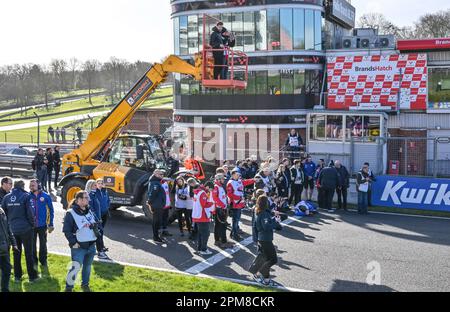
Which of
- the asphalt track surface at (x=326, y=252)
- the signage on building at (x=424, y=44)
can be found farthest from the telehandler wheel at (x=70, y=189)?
the signage on building at (x=424, y=44)

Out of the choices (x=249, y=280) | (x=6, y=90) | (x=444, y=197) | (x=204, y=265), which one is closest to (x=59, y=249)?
(x=204, y=265)

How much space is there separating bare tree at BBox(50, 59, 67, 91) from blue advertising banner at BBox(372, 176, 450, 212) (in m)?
75.1

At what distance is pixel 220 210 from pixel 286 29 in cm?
1854

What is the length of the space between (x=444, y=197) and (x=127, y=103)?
36.0 feet

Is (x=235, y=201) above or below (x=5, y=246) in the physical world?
below

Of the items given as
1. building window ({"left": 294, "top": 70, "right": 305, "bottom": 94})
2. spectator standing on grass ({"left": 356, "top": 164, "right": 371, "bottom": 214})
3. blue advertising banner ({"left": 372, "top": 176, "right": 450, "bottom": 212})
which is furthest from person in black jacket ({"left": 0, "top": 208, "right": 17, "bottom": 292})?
building window ({"left": 294, "top": 70, "right": 305, "bottom": 94})

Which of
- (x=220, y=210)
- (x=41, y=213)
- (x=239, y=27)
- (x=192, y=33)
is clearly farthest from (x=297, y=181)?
(x=192, y=33)

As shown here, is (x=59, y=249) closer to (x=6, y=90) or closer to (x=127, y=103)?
(x=127, y=103)

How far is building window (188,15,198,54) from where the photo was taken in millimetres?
30989

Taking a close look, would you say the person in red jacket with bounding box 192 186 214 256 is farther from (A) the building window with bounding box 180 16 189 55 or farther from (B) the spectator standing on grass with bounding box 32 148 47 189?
(A) the building window with bounding box 180 16 189 55

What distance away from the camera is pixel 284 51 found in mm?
29875

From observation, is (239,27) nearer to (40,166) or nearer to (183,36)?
(183,36)

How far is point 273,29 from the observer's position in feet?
97.5

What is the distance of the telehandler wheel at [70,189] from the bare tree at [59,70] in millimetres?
73613
